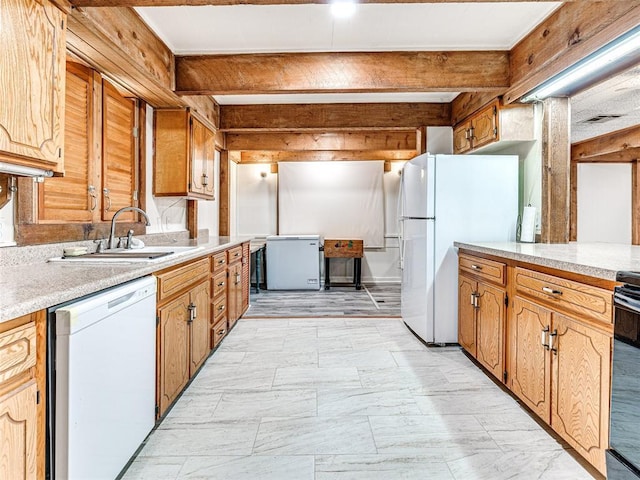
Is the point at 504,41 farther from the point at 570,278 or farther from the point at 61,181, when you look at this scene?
the point at 61,181

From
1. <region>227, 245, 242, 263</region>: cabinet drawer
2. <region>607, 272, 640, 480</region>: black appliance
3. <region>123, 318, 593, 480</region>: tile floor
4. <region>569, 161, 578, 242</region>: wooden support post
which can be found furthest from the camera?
<region>569, 161, 578, 242</region>: wooden support post

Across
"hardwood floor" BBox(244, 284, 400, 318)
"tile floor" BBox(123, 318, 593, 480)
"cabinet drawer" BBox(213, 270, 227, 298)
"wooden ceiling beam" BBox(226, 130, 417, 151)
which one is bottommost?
"tile floor" BBox(123, 318, 593, 480)

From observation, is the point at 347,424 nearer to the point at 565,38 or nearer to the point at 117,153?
the point at 117,153

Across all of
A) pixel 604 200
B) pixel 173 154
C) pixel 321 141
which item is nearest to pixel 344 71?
pixel 173 154

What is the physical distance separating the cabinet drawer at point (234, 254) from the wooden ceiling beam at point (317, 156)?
9.36 feet

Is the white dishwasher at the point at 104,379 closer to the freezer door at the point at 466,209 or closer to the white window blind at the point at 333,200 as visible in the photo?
the freezer door at the point at 466,209

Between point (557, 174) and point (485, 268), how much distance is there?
1043mm

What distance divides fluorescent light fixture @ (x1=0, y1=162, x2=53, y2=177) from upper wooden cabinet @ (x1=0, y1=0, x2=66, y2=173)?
4cm

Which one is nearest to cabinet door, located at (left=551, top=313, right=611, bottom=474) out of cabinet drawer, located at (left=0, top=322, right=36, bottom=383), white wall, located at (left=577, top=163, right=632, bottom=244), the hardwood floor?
cabinet drawer, located at (left=0, top=322, right=36, bottom=383)

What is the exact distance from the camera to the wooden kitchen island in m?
1.50

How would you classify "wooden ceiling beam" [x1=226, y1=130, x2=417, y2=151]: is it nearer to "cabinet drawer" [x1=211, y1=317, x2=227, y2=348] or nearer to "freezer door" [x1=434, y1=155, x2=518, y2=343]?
"freezer door" [x1=434, y1=155, x2=518, y2=343]

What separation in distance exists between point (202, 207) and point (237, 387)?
2.71 meters

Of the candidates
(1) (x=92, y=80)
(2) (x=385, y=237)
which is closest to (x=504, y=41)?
(1) (x=92, y=80)

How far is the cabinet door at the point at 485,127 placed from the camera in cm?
314
